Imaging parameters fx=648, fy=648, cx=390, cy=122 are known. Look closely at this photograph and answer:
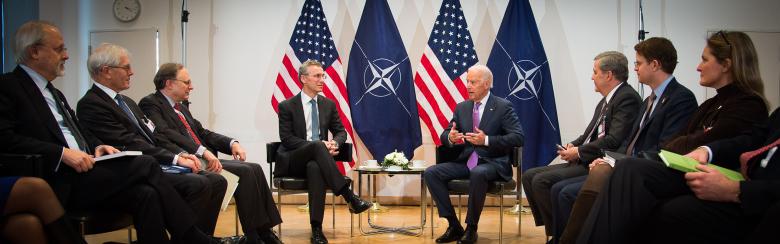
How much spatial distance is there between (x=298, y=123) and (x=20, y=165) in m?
2.51

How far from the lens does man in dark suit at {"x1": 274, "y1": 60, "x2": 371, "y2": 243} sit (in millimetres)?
4516

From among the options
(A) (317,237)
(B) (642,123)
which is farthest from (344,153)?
(B) (642,123)

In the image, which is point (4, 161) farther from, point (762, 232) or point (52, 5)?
point (52, 5)

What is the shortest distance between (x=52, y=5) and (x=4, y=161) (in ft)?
15.2

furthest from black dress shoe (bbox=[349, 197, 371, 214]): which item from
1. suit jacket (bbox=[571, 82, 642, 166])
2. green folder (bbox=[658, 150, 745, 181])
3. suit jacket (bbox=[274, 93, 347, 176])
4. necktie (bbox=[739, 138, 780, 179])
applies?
necktie (bbox=[739, 138, 780, 179])

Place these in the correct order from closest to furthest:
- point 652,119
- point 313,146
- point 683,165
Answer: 1. point 683,165
2. point 652,119
3. point 313,146

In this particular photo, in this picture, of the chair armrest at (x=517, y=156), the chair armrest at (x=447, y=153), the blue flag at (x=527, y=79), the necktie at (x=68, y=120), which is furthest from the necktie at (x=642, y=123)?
the necktie at (x=68, y=120)

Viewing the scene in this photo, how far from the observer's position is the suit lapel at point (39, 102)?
307 centimetres

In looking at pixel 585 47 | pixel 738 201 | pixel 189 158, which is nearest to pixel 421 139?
pixel 585 47

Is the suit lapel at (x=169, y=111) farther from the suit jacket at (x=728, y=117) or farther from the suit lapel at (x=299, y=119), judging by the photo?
the suit jacket at (x=728, y=117)

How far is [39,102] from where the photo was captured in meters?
3.09

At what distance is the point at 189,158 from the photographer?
386cm

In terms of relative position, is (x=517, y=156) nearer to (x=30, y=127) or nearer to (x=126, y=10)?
(x=30, y=127)

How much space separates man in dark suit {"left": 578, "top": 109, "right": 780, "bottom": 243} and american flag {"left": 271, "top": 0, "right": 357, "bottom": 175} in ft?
12.5
